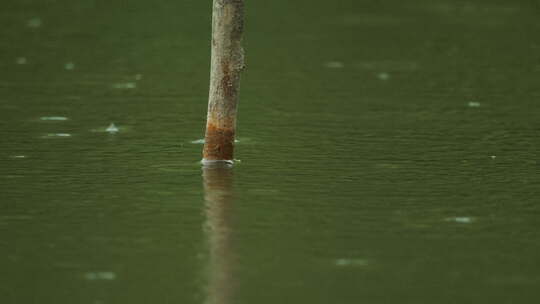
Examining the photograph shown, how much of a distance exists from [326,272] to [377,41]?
14.4 m

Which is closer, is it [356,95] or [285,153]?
[285,153]

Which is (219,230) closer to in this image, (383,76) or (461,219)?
(461,219)

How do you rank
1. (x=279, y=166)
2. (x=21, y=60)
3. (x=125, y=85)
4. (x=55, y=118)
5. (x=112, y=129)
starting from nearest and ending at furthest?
(x=279, y=166)
(x=112, y=129)
(x=55, y=118)
(x=125, y=85)
(x=21, y=60)

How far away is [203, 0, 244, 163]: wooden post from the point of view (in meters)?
13.8

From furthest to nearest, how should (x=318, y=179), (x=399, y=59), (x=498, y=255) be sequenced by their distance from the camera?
(x=399, y=59) → (x=318, y=179) → (x=498, y=255)

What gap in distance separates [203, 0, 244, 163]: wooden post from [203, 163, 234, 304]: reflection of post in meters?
0.28

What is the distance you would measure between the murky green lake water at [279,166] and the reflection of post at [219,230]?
0.02 meters

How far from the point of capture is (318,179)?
13.7 metres

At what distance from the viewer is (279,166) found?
571 inches

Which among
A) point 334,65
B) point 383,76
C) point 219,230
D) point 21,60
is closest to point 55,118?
point 21,60

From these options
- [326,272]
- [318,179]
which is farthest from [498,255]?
[318,179]

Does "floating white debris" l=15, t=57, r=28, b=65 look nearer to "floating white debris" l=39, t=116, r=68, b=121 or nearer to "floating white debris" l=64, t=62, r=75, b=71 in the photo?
"floating white debris" l=64, t=62, r=75, b=71

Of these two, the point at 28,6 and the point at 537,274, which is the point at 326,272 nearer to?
the point at 537,274

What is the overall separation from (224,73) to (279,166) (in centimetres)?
114
